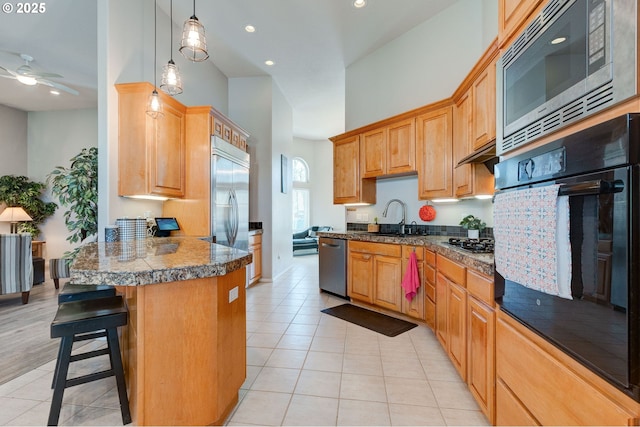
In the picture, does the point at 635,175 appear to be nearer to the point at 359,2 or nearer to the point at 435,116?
the point at 435,116

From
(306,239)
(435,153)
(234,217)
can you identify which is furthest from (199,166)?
(306,239)

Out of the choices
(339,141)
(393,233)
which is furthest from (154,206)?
(393,233)

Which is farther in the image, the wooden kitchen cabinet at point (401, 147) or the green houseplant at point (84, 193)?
the wooden kitchen cabinet at point (401, 147)

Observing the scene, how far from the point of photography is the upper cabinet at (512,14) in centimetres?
120

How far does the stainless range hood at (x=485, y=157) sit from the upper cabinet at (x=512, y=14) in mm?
766

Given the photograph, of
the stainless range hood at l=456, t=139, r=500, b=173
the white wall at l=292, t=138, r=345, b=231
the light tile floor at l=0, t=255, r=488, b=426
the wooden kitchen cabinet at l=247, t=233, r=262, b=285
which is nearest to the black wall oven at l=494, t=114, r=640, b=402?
the light tile floor at l=0, t=255, r=488, b=426

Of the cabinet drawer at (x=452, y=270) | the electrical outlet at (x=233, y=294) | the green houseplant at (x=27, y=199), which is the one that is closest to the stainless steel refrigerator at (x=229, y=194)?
the electrical outlet at (x=233, y=294)

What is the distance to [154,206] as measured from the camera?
3443mm

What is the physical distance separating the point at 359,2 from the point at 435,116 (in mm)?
1606

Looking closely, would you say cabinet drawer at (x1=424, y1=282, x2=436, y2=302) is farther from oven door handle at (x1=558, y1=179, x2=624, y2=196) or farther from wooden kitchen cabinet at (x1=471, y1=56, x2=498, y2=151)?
oven door handle at (x1=558, y1=179, x2=624, y2=196)

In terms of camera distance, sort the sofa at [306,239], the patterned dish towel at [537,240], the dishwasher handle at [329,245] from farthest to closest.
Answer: the sofa at [306,239] → the dishwasher handle at [329,245] → the patterned dish towel at [537,240]

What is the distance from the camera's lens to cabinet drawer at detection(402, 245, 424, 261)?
291cm

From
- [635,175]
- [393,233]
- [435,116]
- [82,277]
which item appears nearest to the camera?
[635,175]

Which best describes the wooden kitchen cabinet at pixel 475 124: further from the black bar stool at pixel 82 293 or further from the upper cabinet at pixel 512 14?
the black bar stool at pixel 82 293
